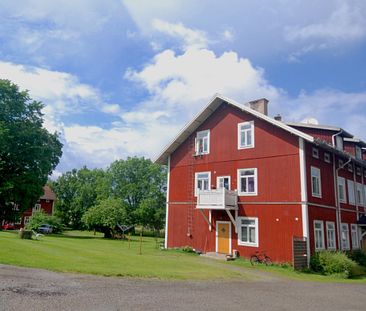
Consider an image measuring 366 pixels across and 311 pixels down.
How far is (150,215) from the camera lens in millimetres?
56281

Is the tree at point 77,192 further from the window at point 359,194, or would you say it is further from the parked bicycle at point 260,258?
the parked bicycle at point 260,258

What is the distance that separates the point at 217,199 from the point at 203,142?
543 centimetres

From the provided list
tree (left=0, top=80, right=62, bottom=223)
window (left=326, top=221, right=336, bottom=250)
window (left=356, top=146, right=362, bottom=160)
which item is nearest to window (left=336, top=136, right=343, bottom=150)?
window (left=356, top=146, right=362, bottom=160)

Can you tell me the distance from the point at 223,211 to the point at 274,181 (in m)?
4.24

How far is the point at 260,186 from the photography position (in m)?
23.2

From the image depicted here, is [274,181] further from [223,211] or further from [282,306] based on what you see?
[282,306]

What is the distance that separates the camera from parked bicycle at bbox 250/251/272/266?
70.6 ft

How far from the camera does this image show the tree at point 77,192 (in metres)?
62.3

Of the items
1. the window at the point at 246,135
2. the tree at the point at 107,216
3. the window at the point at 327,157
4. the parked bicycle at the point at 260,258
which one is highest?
the window at the point at 246,135

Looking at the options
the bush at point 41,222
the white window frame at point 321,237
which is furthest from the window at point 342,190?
the bush at point 41,222

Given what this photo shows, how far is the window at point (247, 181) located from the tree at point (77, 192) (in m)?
38.4

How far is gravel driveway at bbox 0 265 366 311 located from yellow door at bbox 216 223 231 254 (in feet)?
32.0

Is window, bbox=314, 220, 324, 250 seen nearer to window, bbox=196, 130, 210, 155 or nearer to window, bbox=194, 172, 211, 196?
window, bbox=194, 172, 211, 196

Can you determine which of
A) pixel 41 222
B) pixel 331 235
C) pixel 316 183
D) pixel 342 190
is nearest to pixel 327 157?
pixel 316 183
